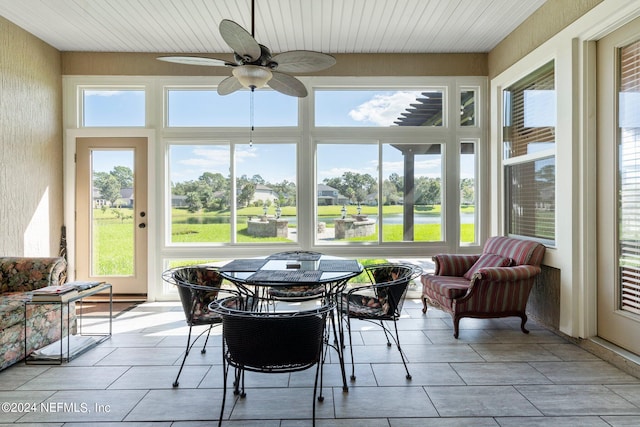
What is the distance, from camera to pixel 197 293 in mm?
2594

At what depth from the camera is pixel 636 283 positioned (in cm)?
279

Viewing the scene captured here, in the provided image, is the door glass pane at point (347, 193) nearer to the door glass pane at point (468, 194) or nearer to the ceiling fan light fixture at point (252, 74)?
the door glass pane at point (468, 194)

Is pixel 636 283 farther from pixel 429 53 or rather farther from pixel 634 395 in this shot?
pixel 429 53

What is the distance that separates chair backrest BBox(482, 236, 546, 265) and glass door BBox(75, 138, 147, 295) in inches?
A: 173

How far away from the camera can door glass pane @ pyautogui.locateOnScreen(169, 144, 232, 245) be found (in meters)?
4.89

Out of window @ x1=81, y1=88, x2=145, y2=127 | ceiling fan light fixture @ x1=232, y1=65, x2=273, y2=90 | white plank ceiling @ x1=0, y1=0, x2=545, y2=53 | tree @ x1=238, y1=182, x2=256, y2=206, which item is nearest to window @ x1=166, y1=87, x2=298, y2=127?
window @ x1=81, y1=88, x2=145, y2=127

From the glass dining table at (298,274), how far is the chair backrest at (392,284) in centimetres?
23

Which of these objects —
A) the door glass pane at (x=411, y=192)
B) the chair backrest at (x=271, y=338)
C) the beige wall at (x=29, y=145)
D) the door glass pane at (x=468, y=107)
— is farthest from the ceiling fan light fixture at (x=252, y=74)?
the door glass pane at (x=468, y=107)

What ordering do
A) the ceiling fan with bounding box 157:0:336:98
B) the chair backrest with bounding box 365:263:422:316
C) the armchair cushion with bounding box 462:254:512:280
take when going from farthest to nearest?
the armchair cushion with bounding box 462:254:512:280, the chair backrest with bounding box 365:263:422:316, the ceiling fan with bounding box 157:0:336:98

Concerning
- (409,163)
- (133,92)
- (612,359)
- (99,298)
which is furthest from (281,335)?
(133,92)

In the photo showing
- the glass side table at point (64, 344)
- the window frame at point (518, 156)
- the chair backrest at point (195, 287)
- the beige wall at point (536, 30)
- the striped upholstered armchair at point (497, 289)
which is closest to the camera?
the chair backrest at point (195, 287)

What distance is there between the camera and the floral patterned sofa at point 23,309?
9.10ft

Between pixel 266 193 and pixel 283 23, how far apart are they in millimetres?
2060

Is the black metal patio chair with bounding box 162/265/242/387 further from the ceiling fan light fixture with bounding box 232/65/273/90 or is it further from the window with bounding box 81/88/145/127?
the window with bounding box 81/88/145/127
